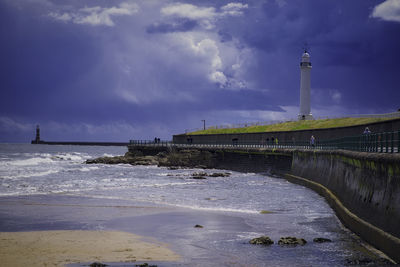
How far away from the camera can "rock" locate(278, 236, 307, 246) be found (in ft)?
38.0

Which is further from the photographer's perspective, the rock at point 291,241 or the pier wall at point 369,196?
the rock at point 291,241

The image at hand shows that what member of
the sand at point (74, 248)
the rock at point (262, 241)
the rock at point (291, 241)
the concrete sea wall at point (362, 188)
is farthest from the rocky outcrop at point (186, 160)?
the rock at point (291, 241)

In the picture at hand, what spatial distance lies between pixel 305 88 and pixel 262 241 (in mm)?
73839

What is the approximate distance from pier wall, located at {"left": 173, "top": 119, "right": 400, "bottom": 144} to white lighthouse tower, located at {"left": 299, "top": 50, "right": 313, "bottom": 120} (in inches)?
715

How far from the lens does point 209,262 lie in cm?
996

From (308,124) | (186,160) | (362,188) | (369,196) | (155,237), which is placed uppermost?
(308,124)

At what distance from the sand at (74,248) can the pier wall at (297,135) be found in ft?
74.7

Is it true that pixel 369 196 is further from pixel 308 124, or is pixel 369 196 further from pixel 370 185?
pixel 308 124

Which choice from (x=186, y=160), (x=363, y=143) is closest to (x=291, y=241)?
(x=363, y=143)

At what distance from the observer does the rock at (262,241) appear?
38.3 feet

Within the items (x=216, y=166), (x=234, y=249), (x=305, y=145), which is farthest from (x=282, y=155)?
(x=234, y=249)

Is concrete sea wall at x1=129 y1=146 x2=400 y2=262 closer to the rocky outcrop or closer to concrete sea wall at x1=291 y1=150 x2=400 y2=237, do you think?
concrete sea wall at x1=291 y1=150 x2=400 y2=237

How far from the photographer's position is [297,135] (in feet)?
182

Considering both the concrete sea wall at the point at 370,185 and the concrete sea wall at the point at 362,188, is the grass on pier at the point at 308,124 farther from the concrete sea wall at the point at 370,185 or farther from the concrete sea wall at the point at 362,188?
the concrete sea wall at the point at 370,185
